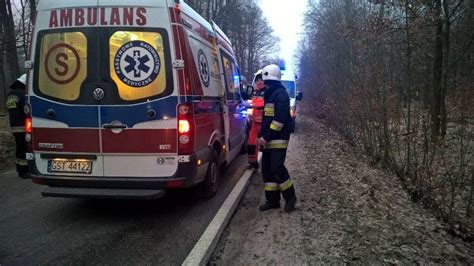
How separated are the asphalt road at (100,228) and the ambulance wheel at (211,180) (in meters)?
0.14

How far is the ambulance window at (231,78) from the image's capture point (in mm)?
8094

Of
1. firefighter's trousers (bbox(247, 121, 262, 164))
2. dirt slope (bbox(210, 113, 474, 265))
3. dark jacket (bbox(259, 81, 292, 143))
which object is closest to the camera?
dirt slope (bbox(210, 113, 474, 265))

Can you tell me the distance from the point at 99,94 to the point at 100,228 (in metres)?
1.61

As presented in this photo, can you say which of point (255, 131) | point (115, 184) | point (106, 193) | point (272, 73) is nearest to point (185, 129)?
point (115, 184)

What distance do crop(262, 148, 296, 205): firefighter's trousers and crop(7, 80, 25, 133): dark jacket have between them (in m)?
4.72

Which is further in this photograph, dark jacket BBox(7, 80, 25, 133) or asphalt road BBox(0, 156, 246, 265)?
dark jacket BBox(7, 80, 25, 133)

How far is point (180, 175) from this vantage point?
5.38 m

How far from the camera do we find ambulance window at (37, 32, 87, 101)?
536 centimetres

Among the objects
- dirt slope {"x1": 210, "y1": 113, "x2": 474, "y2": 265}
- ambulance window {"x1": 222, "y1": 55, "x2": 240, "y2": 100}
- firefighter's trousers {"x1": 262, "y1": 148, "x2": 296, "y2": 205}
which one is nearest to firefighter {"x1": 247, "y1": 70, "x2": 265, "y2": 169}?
ambulance window {"x1": 222, "y1": 55, "x2": 240, "y2": 100}

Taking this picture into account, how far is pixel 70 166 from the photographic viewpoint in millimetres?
5465

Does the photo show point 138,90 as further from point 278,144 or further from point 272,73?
point 278,144

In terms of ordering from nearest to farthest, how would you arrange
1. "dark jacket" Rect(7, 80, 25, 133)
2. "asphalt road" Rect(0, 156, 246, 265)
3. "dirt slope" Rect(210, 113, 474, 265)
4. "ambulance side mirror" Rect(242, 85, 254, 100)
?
"dirt slope" Rect(210, 113, 474, 265), "asphalt road" Rect(0, 156, 246, 265), "dark jacket" Rect(7, 80, 25, 133), "ambulance side mirror" Rect(242, 85, 254, 100)

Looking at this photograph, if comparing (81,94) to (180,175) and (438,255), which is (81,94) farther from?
(438,255)

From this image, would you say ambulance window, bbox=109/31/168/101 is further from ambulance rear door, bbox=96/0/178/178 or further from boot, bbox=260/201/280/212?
boot, bbox=260/201/280/212
